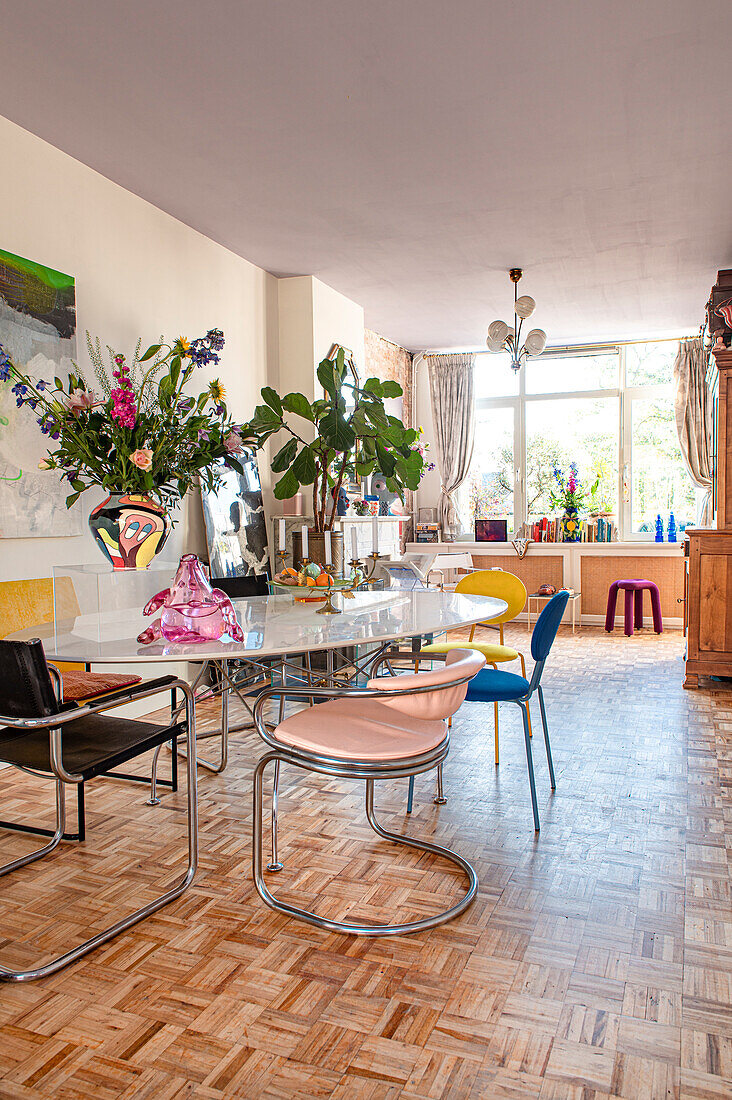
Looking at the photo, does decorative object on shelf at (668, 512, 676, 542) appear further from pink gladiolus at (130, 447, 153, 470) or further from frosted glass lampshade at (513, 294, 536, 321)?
pink gladiolus at (130, 447, 153, 470)

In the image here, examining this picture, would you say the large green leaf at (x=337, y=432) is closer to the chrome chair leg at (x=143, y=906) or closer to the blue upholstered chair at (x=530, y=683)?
the blue upholstered chair at (x=530, y=683)

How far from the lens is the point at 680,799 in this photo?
9.86ft

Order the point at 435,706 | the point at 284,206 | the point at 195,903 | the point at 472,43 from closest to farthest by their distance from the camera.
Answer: the point at 435,706 → the point at 195,903 → the point at 472,43 → the point at 284,206

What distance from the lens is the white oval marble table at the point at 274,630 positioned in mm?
2070

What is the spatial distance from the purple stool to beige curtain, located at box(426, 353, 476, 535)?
6.46 feet

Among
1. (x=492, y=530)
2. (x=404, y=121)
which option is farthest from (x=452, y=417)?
(x=404, y=121)

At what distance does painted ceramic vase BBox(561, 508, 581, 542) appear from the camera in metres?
8.07

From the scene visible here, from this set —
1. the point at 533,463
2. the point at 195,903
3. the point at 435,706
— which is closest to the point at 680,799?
the point at 435,706

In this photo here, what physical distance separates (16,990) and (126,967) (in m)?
0.25

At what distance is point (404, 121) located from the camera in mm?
3498

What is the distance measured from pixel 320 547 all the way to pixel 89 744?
1573 millimetres

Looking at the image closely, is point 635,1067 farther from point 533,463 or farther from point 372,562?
point 533,463

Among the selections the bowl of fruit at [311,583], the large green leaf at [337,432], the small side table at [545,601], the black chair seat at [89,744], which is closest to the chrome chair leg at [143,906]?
the black chair seat at [89,744]

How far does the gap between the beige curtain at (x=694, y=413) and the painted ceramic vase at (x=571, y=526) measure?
1183 millimetres
